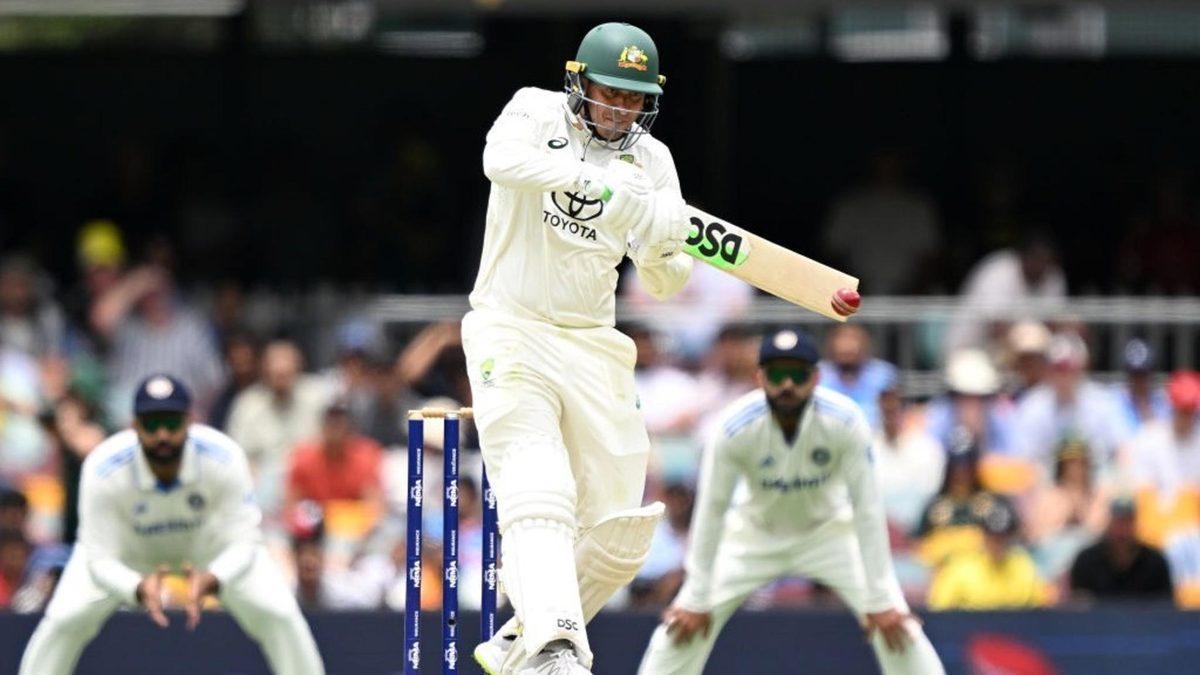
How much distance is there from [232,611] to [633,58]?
3.26 meters

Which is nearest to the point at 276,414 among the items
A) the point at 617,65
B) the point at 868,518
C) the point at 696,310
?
the point at 696,310

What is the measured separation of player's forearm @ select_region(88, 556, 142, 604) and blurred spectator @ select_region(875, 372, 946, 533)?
3327 millimetres

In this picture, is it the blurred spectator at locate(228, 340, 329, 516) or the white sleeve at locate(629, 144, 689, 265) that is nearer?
the white sleeve at locate(629, 144, 689, 265)

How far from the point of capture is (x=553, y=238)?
6.22 metres

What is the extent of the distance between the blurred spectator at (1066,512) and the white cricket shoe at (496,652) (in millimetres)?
4326

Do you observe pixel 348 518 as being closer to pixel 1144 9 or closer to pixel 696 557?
pixel 696 557

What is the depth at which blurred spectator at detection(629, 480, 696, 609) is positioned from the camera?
10086 mm

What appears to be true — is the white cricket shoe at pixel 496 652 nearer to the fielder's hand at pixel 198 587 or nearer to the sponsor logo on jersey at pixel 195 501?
the fielder's hand at pixel 198 587

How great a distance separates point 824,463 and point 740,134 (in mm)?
5343

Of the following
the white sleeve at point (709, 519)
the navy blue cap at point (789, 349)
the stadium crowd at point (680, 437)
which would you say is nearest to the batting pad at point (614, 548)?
the white sleeve at point (709, 519)

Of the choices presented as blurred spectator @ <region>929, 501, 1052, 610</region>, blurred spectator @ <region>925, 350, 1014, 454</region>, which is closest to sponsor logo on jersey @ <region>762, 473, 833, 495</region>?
blurred spectator @ <region>929, 501, 1052, 610</region>

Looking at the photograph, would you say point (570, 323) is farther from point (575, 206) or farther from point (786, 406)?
point (786, 406)

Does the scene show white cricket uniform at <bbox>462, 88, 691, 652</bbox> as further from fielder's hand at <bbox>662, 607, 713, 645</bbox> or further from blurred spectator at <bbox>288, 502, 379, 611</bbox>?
blurred spectator at <bbox>288, 502, 379, 611</bbox>

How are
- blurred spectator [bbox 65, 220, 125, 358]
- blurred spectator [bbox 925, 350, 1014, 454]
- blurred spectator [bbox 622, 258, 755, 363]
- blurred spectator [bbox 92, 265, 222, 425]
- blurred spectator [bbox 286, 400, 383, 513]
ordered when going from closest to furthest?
1. blurred spectator [bbox 286, 400, 383, 513]
2. blurred spectator [bbox 925, 350, 1014, 454]
3. blurred spectator [bbox 622, 258, 755, 363]
4. blurred spectator [bbox 92, 265, 222, 425]
5. blurred spectator [bbox 65, 220, 125, 358]
